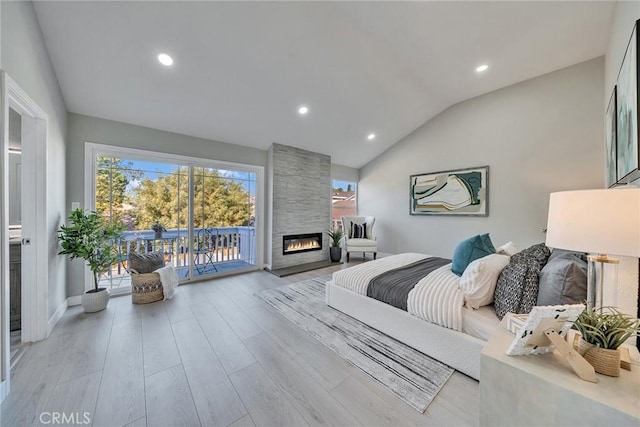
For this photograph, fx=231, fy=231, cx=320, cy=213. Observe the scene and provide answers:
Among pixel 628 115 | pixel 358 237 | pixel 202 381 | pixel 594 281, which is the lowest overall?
pixel 202 381

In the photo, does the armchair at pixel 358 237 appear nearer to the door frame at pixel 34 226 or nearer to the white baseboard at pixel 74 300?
the white baseboard at pixel 74 300

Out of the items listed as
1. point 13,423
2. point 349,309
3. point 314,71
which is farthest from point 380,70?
point 13,423

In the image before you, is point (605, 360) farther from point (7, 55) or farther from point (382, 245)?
point (382, 245)

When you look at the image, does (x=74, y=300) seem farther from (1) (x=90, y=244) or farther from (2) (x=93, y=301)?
(1) (x=90, y=244)

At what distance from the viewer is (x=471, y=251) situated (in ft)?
7.54

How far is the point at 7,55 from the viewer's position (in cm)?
163

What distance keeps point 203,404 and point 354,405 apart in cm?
95

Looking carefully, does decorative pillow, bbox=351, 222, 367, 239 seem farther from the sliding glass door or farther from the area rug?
the area rug

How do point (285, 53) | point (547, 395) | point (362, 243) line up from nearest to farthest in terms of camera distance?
point (547, 395) → point (285, 53) → point (362, 243)

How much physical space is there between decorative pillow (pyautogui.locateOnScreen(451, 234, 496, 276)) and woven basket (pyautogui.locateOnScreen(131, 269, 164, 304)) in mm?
3648

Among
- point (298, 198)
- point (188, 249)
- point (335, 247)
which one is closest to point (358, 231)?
point (335, 247)

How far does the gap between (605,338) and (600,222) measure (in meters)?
0.45

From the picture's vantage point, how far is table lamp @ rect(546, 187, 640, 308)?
887 millimetres

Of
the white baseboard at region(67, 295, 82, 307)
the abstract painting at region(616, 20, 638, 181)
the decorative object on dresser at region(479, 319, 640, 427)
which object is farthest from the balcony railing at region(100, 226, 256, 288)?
the abstract painting at region(616, 20, 638, 181)
